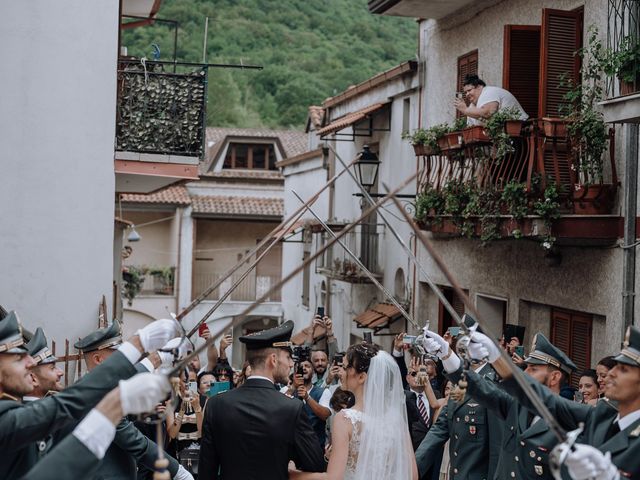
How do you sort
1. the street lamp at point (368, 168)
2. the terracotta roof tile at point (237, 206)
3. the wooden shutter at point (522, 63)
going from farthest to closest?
the terracotta roof tile at point (237, 206)
the street lamp at point (368, 168)
the wooden shutter at point (522, 63)

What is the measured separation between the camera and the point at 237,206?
40000 mm

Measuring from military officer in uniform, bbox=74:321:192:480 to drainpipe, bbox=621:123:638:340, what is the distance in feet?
18.4

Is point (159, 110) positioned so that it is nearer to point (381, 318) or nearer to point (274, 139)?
point (381, 318)

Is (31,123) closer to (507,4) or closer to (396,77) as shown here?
(507,4)

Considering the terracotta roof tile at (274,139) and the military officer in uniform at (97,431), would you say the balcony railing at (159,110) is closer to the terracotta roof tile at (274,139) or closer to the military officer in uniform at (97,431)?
the military officer in uniform at (97,431)

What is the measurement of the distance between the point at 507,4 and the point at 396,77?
5.23 m

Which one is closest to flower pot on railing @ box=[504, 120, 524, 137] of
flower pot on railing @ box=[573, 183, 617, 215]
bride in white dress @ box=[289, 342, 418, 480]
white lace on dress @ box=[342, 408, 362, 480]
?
flower pot on railing @ box=[573, 183, 617, 215]

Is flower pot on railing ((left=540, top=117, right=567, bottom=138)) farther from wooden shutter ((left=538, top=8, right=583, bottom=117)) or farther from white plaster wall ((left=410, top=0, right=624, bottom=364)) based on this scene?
wooden shutter ((left=538, top=8, right=583, bottom=117))

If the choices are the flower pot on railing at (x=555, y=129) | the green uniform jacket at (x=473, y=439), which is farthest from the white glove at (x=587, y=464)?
the flower pot on railing at (x=555, y=129)

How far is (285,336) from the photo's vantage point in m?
6.63

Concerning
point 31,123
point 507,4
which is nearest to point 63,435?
point 31,123

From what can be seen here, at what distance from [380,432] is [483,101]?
6660mm

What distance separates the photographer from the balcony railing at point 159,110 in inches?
561

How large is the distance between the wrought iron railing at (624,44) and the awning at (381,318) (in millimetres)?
8623
